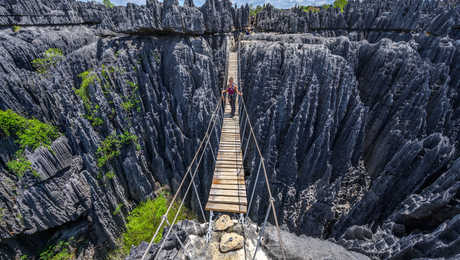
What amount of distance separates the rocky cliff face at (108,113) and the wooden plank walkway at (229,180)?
7807 millimetres

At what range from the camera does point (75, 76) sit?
52.2ft

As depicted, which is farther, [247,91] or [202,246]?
[247,91]

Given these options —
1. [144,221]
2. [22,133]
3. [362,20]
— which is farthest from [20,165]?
[362,20]

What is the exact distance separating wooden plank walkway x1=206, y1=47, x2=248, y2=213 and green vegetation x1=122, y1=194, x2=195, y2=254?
33.3 ft

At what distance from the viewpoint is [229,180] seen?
23.9 feet

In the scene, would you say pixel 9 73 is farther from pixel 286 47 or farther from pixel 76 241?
pixel 286 47

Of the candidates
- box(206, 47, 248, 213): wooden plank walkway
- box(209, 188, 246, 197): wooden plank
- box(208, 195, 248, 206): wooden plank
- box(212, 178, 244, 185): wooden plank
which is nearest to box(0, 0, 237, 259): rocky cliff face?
box(206, 47, 248, 213): wooden plank walkway

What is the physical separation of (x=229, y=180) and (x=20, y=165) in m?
16.9

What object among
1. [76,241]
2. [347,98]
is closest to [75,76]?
[76,241]

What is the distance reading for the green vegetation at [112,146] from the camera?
15.2 m

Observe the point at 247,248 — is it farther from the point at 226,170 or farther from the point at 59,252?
the point at 59,252

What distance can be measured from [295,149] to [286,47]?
7.77 metres

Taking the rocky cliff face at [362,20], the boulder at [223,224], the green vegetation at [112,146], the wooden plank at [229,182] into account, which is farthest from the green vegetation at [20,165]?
the rocky cliff face at [362,20]

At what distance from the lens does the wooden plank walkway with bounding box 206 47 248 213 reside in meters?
6.25
